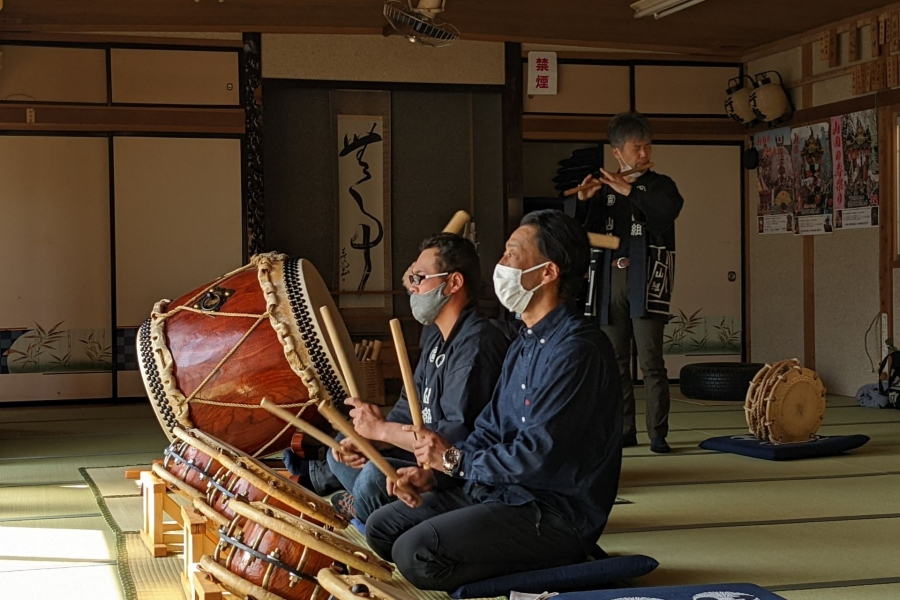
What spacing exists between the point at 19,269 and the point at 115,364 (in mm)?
835

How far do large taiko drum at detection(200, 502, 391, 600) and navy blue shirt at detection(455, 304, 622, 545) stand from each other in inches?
20.5

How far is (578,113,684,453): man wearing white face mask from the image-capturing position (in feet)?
15.9

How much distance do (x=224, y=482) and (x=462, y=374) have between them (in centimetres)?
72

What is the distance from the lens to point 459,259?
3.34 metres

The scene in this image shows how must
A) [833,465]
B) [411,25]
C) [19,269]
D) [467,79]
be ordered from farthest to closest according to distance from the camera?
[467,79] < [19,269] < [411,25] < [833,465]

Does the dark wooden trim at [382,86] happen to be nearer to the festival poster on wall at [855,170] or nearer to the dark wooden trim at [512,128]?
the dark wooden trim at [512,128]

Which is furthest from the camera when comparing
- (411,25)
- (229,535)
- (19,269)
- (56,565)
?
(19,269)

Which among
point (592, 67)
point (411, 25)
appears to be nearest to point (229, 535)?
point (411, 25)

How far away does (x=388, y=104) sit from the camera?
757 centimetres

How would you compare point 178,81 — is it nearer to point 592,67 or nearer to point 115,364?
point 115,364

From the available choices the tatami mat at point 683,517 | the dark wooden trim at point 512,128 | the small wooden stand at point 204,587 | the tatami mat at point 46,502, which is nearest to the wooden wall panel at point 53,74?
the tatami mat at point 683,517

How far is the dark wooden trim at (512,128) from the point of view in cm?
753

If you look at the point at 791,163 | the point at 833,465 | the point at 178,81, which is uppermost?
the point at 178,81

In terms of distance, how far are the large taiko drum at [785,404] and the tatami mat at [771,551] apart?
1.38m
